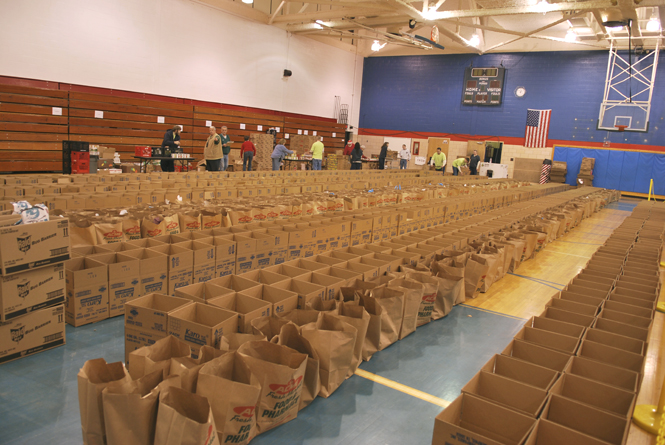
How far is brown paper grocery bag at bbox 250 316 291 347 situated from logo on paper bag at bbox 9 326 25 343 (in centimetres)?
165

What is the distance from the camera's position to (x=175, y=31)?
15008mm

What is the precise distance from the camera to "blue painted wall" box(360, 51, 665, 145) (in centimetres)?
2019

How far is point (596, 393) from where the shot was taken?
226 cm

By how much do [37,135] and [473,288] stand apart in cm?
1269

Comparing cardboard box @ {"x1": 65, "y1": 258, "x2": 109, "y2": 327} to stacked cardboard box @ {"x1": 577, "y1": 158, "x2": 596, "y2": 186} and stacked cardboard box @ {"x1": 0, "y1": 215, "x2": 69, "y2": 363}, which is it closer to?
stacked cardboard box @ {"x1": 0, "y1": 215, "x2": 69, "y2": 363}

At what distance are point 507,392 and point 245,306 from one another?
1.71m

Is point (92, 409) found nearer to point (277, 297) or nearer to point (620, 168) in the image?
point (277, 297)

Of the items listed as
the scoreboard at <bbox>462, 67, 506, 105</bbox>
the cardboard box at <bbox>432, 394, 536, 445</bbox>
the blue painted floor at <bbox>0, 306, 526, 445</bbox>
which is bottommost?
the blue painted floor at <bbox>0, 306, 526, 445</bbox>

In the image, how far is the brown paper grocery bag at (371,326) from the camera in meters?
3.24

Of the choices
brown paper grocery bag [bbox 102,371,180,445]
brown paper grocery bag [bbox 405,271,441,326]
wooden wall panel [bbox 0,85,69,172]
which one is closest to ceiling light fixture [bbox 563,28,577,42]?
brown paper grocery bag [bbox 405,271,441,326]

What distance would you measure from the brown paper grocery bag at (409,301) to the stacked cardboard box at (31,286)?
8.26 ft

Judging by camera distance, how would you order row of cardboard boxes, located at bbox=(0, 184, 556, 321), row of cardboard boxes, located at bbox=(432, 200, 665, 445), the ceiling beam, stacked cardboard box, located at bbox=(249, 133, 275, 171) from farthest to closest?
stacked cardboard box, located at bbox=(249, 133, 275, 171) < the ceiling beam < row of cardboard boxes, located at bbox=(0, 184, 556, 321) < row of cardboard boxes, located at bbox=(432, 200, 665, 445)

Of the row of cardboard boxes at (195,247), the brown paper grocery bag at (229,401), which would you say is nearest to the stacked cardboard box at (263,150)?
the row of cardboard boxes at (195,247)

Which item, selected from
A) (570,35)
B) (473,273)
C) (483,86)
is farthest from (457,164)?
(473,273)
